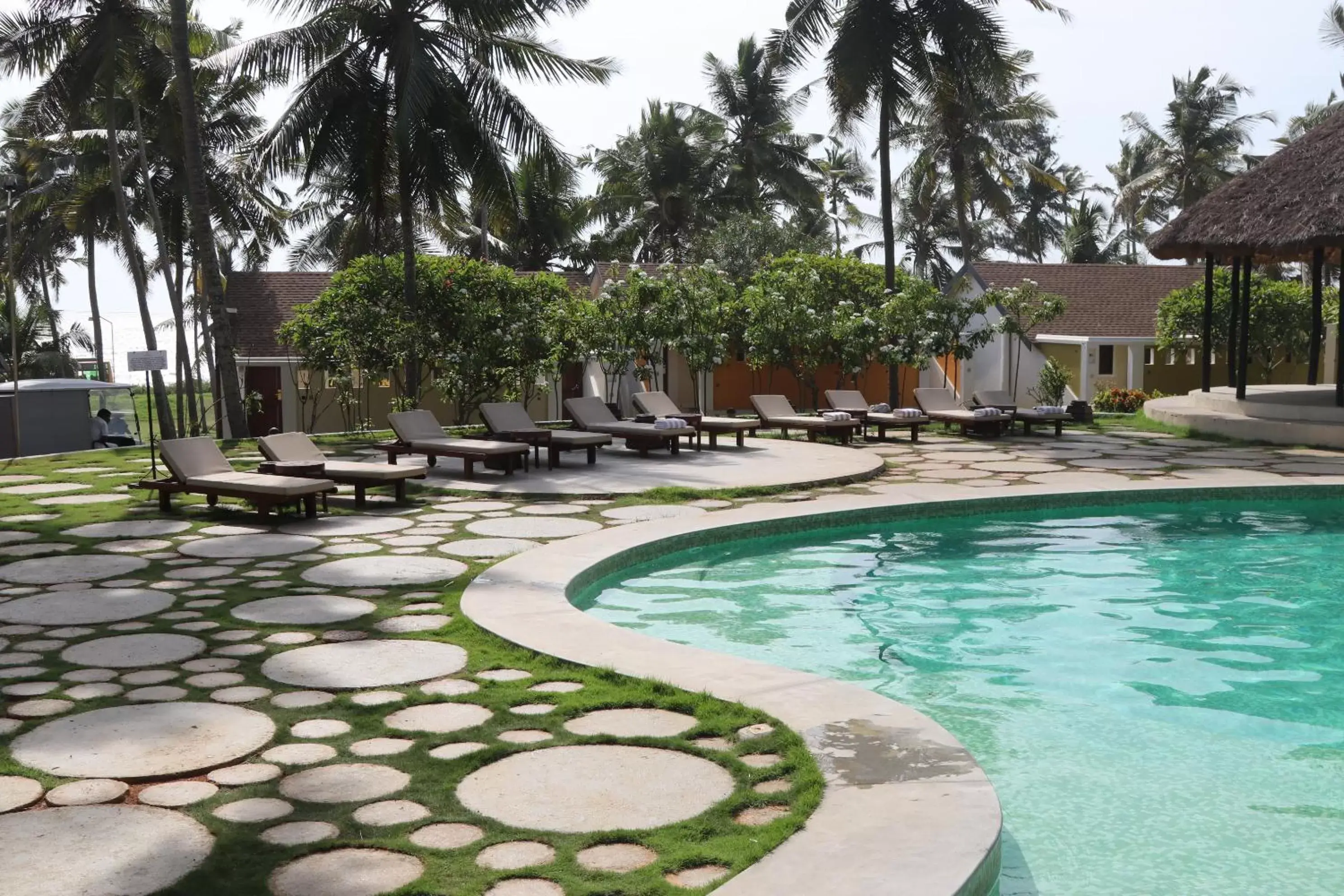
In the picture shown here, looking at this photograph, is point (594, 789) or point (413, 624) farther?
point (413, 624)

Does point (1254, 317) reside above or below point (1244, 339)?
above

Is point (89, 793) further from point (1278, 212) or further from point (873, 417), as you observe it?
point (1278, 212)

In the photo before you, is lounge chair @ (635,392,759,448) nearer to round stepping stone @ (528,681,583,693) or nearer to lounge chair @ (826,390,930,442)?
lounge chair @ (826,390,930,442)

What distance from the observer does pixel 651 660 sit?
231 inches

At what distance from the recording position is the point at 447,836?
12.7 ft

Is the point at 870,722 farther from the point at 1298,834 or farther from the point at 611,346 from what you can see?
the point at 611,346

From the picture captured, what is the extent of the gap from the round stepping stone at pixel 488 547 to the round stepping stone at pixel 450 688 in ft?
10.6

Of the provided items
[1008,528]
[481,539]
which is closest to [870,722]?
[481,539]

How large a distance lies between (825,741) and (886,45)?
22856 millimetres

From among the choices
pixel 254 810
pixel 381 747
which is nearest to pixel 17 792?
pixel 254 810

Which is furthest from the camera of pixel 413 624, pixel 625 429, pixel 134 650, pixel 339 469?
pixel 625 429

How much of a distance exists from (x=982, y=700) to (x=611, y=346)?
15.8m

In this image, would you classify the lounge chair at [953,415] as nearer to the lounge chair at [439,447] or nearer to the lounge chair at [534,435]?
the lounge chair at [534,435]

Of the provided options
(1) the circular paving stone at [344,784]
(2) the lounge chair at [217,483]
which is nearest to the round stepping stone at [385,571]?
(2) the lounge chair at [217,483]
